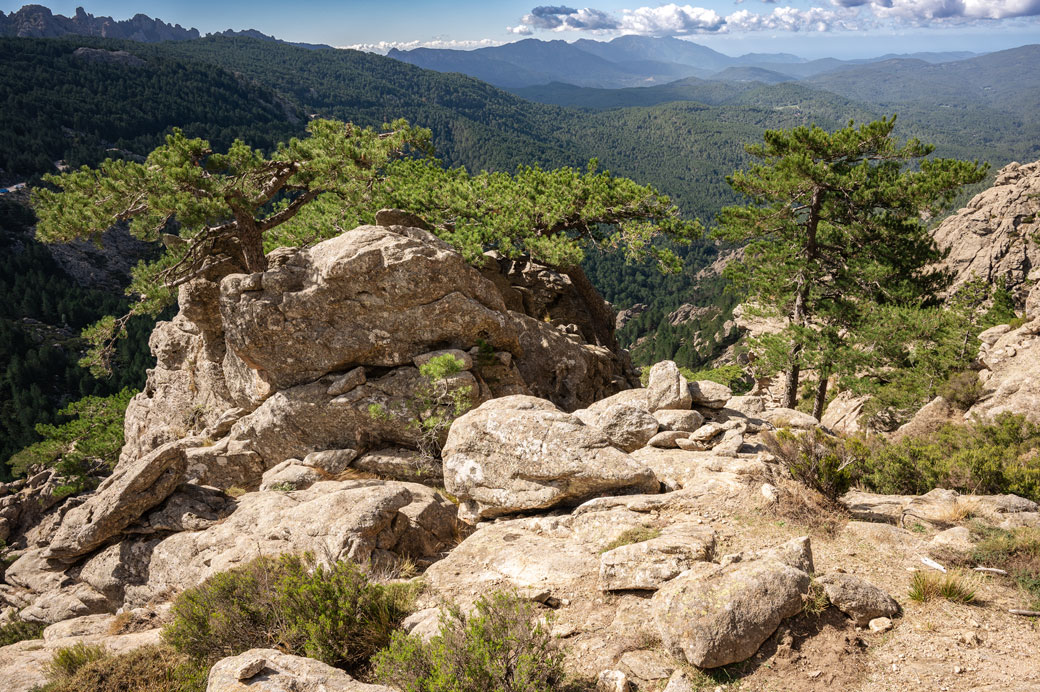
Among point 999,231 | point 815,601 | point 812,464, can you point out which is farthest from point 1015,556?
point 999,231

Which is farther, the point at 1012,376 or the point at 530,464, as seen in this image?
the point at 1012,376

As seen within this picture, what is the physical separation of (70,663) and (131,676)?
6.18ft

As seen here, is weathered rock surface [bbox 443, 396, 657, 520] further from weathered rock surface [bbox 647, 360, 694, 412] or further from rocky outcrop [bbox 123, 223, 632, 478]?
weathered rock surface [bbox 647, 360, 694, 412]

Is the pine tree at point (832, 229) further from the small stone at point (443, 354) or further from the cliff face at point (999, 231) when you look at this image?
the cliff face at point (999, 231)

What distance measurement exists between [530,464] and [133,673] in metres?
7.75

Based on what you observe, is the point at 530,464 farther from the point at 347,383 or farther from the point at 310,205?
the point at 310,205

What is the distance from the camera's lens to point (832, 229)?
24.5m

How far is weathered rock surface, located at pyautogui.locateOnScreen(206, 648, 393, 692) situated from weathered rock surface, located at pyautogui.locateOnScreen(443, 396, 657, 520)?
5.39 metres

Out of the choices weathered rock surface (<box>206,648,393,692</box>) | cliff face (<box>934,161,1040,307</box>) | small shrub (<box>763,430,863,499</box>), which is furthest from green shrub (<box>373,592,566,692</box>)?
cliff face (<box>934,161,1040,307</box>)

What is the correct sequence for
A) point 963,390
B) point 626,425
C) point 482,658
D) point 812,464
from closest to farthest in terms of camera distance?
point 482,658 → point 812,464 → point 626,425 → point 963,390

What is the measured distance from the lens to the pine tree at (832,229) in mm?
21500

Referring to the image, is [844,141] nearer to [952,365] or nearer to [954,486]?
[952,365]

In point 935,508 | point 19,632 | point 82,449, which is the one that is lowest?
point 82,449

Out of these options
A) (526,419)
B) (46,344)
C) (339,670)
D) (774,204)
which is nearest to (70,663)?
(339,670)
